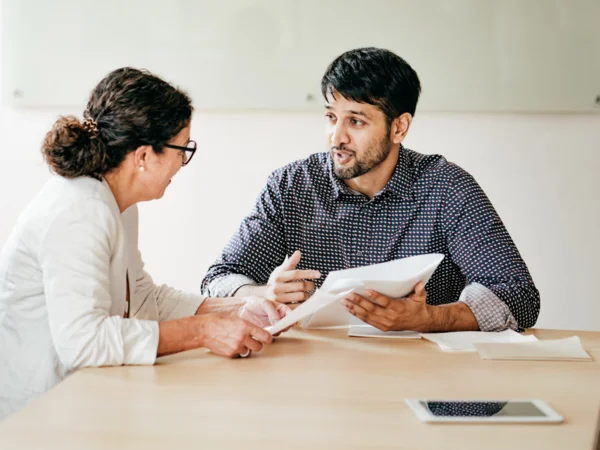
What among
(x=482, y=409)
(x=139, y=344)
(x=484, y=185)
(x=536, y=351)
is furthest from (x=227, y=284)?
(x=484, y=185)

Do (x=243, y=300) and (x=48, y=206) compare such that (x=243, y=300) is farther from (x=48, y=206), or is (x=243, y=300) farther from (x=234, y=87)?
(x=234, y=87)

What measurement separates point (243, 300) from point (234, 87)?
1.49 meters

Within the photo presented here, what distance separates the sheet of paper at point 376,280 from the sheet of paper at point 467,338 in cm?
14

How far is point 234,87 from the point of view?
132 inches

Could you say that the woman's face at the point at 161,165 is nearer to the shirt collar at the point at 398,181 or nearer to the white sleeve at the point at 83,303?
the white sleeve at the point at 83,303

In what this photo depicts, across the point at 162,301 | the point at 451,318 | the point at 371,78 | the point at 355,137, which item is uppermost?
the point at 371,78

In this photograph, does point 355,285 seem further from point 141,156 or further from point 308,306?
point 141,156

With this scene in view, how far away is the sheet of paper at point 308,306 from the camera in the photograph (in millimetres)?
1681

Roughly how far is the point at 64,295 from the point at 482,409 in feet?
2.63

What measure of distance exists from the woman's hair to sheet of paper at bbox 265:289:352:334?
0.48m

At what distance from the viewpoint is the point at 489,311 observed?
2.05 meters

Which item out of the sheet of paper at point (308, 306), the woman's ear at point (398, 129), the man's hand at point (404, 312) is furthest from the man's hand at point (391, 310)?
the woman's ear at point (398, 129)

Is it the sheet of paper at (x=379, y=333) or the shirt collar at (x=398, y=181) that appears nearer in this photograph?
the sheet of paper at (x=379, y=333)

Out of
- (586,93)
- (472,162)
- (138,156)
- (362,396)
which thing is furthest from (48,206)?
(586,93)
